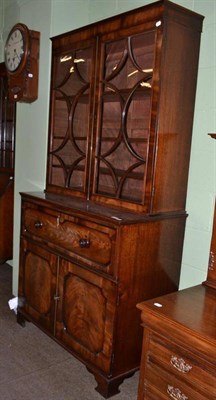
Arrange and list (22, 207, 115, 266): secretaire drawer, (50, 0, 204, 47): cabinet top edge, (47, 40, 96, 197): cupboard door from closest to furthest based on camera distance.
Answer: (50, 0, 204, 47): cabinet top edge < (22, 207, 115, 266): secretaire drawer < (47, 40, 96, 197): cupboard door

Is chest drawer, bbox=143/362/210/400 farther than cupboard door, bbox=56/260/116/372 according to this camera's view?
No

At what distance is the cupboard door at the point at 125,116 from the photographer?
1858 mm

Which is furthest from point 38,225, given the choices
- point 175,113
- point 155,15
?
point 155,15

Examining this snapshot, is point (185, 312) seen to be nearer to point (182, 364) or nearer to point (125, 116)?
point (182, 364)

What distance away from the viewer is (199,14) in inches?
73.4

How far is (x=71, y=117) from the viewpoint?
233cm

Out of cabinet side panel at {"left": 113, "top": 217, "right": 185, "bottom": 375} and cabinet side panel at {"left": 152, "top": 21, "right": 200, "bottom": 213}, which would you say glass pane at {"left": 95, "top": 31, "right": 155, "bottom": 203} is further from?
cabinet side panel at {"left": 113, "top": 217, "right": 185, "bottom": 375}

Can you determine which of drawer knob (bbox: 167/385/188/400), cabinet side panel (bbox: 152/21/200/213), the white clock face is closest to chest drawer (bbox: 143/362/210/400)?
drawer knob (bbox: 167/385/188/400)

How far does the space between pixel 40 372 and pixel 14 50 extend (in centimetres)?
217

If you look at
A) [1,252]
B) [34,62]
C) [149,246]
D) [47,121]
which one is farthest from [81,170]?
[1,252]

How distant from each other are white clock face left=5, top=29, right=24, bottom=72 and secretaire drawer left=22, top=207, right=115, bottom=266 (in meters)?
1.06

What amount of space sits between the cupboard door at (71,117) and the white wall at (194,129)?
0.40ft

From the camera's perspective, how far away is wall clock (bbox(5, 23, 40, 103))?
2.53 meters

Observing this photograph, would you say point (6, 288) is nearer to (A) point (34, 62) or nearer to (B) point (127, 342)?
(B) point (127, 342)
